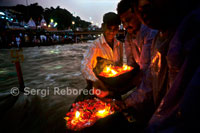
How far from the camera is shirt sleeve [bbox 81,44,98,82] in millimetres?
2518

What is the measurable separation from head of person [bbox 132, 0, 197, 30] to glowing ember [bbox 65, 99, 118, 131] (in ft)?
4.50

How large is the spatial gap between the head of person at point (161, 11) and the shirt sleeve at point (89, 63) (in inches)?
64.4

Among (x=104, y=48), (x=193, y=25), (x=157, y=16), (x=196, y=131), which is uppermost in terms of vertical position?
Answer: (x=157, y=16)

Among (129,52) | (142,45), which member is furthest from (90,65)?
(142,45)

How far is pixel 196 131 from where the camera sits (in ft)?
2.03

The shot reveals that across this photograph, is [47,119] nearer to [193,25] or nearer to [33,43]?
[193,25]

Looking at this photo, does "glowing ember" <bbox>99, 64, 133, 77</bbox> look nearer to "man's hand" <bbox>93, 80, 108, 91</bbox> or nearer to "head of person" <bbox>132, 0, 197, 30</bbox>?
"man's hand" <bbox>93, 80, 108, 91</bbox>

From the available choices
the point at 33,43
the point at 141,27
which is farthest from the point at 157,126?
the point at 33,43

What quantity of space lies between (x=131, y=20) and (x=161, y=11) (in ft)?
4.46

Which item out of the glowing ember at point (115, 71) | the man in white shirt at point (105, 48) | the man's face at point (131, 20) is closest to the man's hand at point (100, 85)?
the man in white shirt at point (105, 48)

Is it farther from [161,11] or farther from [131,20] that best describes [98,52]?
[161,11]

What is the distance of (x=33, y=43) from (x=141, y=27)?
3074 cm

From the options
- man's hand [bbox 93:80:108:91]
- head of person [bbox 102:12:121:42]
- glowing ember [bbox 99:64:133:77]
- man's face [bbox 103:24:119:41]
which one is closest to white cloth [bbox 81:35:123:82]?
man's face [bbox 103:24:119:41]

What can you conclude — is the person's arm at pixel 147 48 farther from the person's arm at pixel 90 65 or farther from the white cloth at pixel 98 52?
the person's arm at pixel 90 65
